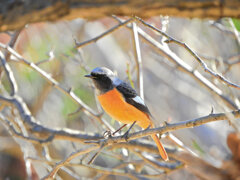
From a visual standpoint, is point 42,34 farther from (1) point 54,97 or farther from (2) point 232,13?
(2) point 232,13

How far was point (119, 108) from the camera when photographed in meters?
4.04

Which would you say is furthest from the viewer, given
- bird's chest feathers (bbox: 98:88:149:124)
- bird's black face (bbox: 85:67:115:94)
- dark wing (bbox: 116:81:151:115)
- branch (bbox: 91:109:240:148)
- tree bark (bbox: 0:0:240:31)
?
bird's black face (bbox: 85:67:115:94)

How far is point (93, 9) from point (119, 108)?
232 centimetres

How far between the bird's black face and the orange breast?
0.39 ft

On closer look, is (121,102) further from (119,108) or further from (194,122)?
(194,122)

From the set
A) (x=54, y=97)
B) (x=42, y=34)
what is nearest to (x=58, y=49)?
(x=42, y=34)

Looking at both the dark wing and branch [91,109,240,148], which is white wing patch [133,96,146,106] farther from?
branch [91,109,240,148]

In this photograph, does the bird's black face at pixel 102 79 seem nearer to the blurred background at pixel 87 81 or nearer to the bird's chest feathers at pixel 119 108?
the bird's chest feathers at pixel 119 108

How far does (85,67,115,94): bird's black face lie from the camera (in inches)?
169

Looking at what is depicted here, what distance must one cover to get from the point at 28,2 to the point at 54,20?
16 centimetres

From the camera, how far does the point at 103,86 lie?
432cm

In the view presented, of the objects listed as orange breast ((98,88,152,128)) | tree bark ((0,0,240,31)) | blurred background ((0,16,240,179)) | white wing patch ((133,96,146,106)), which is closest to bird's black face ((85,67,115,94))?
orange breast ((98,88,152,128))

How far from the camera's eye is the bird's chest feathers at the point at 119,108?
13.2ft

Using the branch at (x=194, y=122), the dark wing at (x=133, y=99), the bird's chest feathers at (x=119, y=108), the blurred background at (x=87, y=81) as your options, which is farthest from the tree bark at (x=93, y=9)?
the blurred background at (x=87, y=81)
